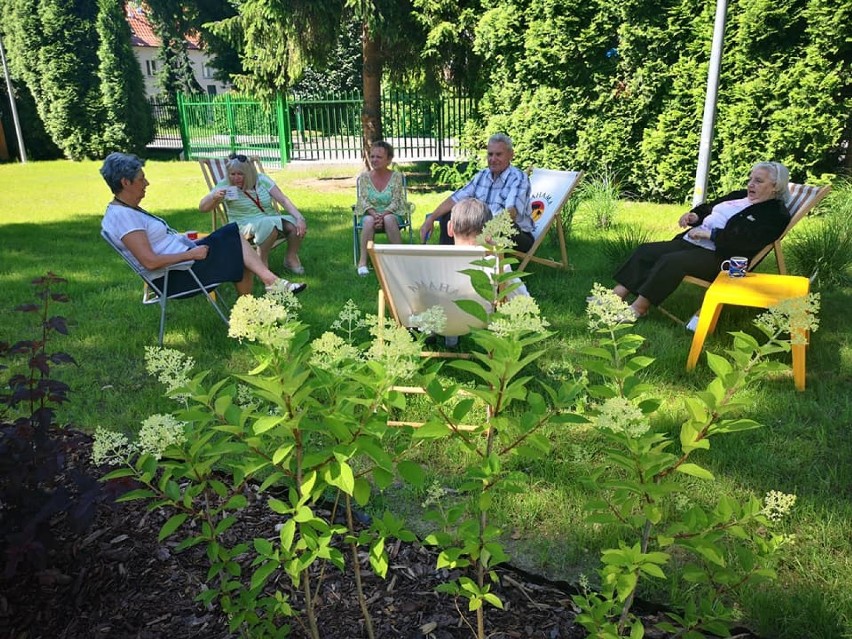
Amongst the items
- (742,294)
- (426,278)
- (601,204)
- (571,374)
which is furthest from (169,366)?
(601,204)

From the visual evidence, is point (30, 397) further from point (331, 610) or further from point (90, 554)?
point (331, 610)

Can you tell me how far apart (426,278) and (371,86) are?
815 cm

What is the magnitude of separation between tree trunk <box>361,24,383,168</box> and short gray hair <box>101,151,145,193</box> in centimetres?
628

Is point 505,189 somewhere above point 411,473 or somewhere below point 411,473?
above

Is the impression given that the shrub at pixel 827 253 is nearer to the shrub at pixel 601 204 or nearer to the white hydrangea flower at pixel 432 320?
the shrub at pixel 601 204

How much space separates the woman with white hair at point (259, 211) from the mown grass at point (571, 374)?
0.33 metres

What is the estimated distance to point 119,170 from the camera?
155 inches

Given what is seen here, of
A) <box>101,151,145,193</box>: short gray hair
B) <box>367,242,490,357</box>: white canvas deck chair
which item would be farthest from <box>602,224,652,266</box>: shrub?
<box>101,151,145,193</box>: short gray hair

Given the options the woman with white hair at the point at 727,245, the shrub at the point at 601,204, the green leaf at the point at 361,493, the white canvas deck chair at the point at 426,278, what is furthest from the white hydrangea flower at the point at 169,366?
the shrub at the point at 601,204

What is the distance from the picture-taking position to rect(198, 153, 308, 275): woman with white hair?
5.57 metres

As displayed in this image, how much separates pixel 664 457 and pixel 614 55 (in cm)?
819

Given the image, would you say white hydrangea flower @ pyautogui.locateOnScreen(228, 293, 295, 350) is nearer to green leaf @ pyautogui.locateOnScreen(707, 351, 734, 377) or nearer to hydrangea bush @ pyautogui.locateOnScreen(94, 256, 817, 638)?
hydrangea bush @ pyautogui.locateOnScreen(94, 256, 817, 638)

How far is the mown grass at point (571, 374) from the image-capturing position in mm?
2139

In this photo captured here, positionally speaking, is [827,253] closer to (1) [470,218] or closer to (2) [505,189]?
(2) [505,189]
